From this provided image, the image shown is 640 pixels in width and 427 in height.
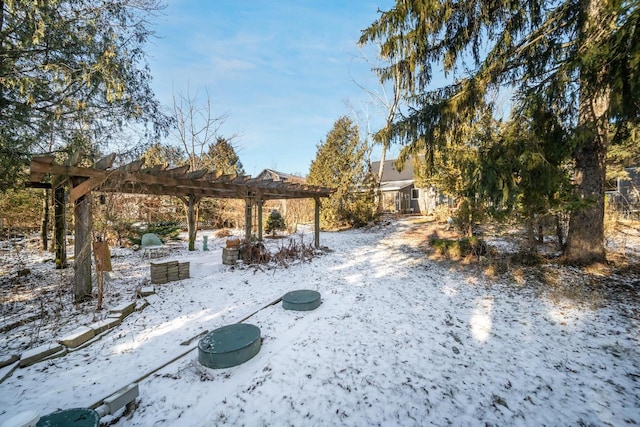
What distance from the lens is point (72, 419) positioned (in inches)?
69.7

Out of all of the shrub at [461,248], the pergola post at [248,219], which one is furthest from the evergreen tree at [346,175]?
the pergola post at [248,219]

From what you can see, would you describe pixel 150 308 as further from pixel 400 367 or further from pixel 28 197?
pixel 28 197

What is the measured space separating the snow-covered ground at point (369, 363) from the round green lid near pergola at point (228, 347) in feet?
0.31

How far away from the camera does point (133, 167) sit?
4.44 m

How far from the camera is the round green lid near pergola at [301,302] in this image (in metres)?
4.20

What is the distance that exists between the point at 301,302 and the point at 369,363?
160 cm

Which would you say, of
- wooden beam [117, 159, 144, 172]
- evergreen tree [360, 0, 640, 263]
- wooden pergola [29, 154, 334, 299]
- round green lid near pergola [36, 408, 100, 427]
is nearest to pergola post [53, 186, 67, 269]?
wooden pergola [29, 154, 334, 299]

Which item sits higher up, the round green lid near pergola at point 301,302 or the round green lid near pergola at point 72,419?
the round green lid near pergola at point 72,419

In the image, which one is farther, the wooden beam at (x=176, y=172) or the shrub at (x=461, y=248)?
the shrub at (x=461, y=248)

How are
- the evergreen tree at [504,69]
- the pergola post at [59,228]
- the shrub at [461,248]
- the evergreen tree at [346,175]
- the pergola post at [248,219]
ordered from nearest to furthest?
the evergreen tree at [504,69]
the pergola post at [59,228]
the shrub at [461,248]
the pergola post at [248,219]
the evergreen tree at [346,175]

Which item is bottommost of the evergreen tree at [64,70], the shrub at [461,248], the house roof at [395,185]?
the shrub at [461,248]

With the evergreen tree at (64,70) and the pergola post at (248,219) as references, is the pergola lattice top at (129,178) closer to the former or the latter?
the pergola post at (248,219)

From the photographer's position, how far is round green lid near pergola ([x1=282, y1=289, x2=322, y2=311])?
165 inches

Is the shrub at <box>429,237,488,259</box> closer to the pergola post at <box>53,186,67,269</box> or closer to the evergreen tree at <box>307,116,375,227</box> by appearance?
the evergreen tree at <box>307,116,375,227</box>
